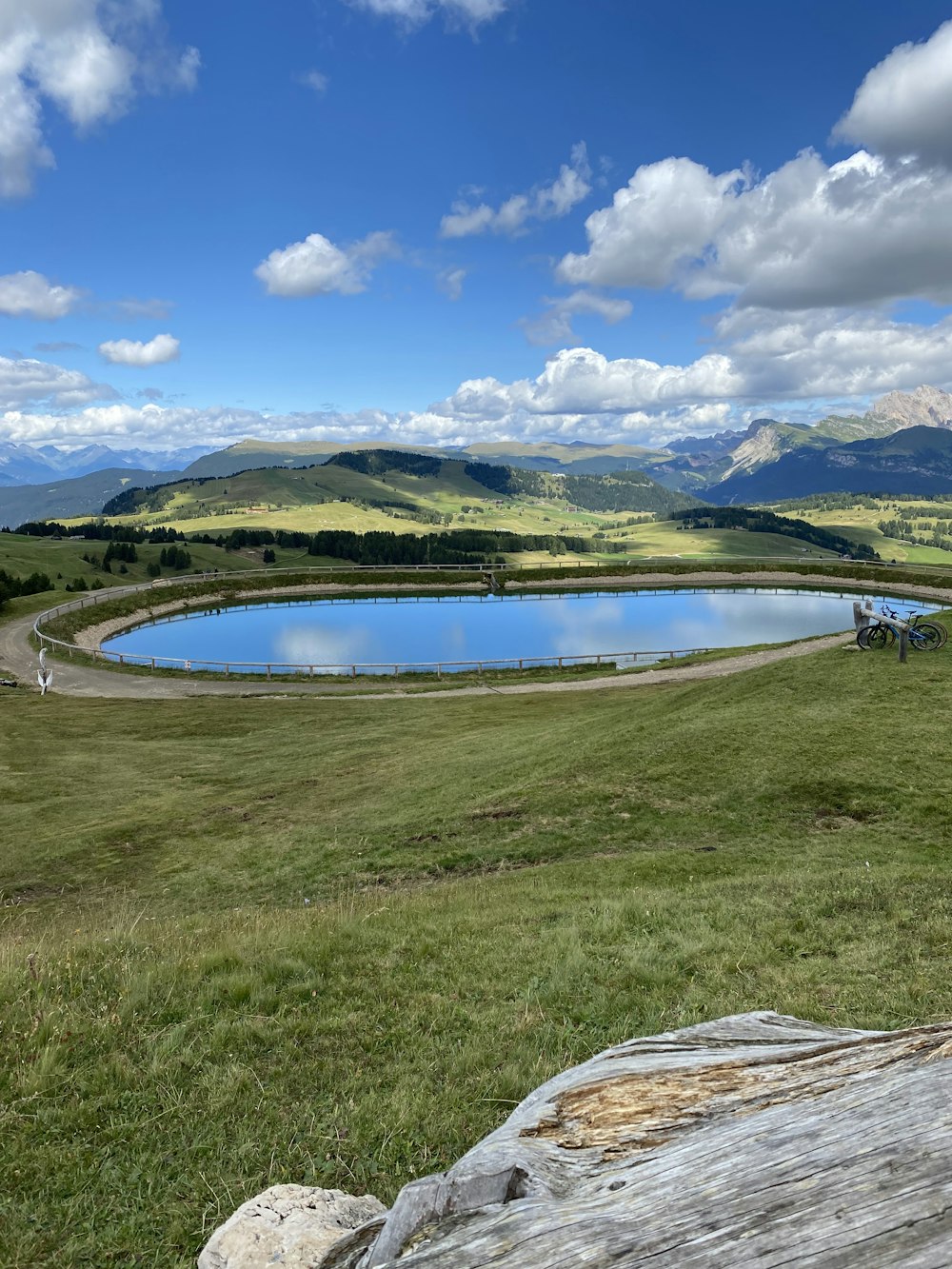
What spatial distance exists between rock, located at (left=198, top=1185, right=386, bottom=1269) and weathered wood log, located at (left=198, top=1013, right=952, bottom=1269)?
11cm

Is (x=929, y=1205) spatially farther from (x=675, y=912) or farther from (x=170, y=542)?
(x=170, y=542)

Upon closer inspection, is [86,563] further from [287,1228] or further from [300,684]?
[287,1228]

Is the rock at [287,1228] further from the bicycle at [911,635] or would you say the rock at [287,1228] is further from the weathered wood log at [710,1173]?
the bicycle at [911,635]

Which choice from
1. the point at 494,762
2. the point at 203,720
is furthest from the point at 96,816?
the point at 203,720

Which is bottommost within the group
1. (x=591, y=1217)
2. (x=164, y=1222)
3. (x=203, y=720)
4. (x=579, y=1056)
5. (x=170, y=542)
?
(x=203, y=720)

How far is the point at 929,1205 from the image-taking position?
85.6 inches

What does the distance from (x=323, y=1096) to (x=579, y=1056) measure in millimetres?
2937

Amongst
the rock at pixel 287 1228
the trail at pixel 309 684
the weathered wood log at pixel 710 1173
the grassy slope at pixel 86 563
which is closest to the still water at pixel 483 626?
the trail at pixel 309 684

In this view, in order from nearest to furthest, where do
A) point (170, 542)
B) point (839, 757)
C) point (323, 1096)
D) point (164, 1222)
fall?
point (164, 1222), point (323, 1096), point (839, 757), point (170, 542)

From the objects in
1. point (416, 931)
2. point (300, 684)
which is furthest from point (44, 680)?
point (416, 931)

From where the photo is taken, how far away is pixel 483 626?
390ft

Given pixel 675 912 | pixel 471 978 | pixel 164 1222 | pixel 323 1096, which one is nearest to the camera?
pixel 164 1222

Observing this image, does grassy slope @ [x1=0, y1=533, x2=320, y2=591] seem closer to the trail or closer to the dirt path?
the dirt path

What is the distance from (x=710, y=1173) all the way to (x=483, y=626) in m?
116
